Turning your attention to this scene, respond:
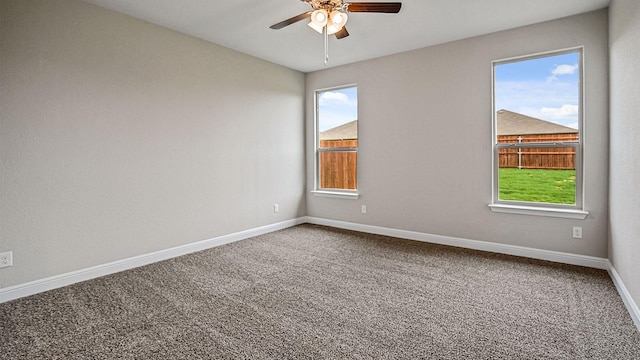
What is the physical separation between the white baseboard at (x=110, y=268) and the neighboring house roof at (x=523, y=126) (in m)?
3.51

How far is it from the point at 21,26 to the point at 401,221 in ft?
14.6

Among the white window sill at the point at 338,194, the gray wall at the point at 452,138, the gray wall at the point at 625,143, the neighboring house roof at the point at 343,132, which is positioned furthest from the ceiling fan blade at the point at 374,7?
the white window sill at the point at 338,194

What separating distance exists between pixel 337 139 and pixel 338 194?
919mm

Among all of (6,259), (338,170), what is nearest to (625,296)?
(338,170)

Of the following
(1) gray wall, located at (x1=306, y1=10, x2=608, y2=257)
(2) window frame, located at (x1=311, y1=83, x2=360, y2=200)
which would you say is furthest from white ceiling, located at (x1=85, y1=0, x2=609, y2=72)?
(2) window frame, located at (x1=311, y1=83, x2=360, y2=200)

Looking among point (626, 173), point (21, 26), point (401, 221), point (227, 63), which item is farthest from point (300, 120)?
point (626, 173)

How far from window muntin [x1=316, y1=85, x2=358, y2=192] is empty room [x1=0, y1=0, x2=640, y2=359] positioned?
0.11 metres

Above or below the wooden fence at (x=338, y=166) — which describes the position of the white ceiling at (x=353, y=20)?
above

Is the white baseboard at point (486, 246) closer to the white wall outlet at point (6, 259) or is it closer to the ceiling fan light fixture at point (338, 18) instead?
the ceiling fan light fixture at point (338, 18)

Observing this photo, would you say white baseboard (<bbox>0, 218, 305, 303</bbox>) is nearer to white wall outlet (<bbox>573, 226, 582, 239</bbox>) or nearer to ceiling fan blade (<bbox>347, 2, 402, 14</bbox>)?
ceiling fan blade (<bbox>347, 2, 402, 14</bbox>)

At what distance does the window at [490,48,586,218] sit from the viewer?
10.7 feet

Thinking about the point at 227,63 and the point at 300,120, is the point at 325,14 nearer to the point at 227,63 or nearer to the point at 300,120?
the point at 227,63

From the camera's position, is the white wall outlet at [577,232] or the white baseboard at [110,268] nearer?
the white baseboard at [110,268]

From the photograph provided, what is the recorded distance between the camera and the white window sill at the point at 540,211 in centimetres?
317
